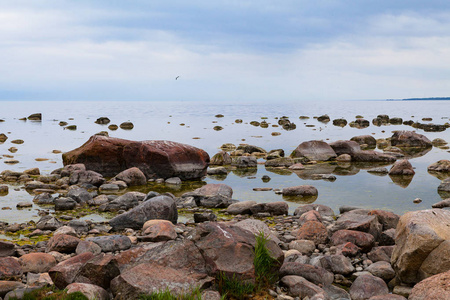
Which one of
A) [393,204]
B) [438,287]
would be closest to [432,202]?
[393,204]

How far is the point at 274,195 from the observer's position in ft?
51.9

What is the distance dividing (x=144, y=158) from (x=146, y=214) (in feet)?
27.8

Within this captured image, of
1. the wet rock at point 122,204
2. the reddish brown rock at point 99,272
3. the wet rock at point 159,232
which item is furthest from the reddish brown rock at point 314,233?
the wet rock at point 122,204

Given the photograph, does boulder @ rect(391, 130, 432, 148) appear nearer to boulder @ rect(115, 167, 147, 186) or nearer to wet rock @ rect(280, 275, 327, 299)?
boulder @ rect(115, 167, 147, 186)

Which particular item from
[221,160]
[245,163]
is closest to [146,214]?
[245,163]

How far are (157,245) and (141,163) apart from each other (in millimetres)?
11816

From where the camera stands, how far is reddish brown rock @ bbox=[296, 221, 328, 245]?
9.47 m

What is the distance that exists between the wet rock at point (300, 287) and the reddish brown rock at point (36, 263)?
4272 millimetres

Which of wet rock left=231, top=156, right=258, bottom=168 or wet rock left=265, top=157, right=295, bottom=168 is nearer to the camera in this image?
wet rock left=231, top=156, right=258, bottom=168

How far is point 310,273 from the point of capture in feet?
24.6

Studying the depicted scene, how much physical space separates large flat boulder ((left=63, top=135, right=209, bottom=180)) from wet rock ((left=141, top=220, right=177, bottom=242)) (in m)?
9.05

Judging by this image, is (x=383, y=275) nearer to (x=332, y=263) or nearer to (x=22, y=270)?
(x=332, y=263)

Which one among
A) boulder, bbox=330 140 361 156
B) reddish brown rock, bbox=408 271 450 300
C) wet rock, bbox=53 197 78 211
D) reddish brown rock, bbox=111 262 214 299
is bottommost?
wet rock, bbox=53 197 78 211

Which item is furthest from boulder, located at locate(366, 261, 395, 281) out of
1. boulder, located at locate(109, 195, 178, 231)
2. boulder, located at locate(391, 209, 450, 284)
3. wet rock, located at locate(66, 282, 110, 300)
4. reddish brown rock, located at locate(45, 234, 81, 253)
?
reddish brown rock, located at locate(45, 234, 81, 253)
